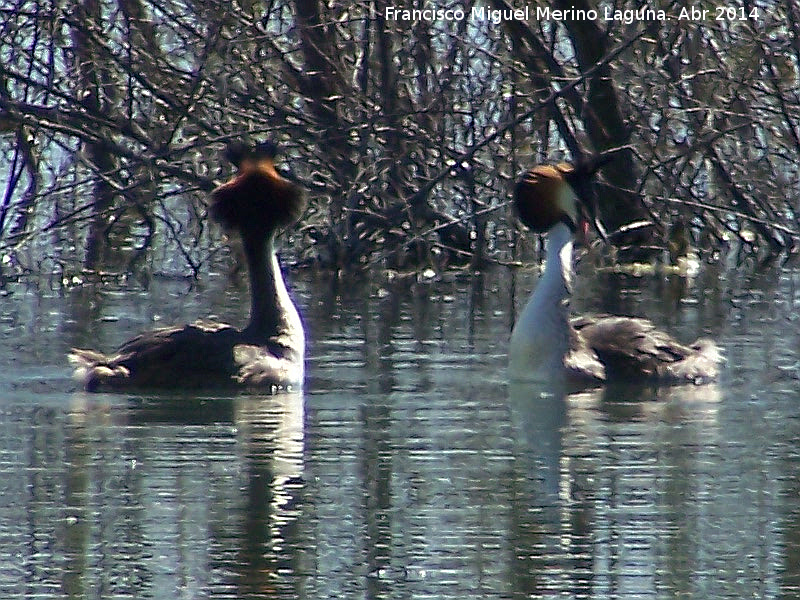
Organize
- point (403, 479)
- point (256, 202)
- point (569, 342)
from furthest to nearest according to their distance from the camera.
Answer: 1. point (256, 202)
2. point (569, 342)
3. point (403, 479)

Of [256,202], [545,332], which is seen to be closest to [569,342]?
[545,332]

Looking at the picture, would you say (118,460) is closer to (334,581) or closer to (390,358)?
(334,581)

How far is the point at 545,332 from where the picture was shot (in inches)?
433

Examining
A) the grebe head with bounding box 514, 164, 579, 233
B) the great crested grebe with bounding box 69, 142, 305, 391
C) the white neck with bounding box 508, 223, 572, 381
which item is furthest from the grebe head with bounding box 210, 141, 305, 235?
the white neck with bounding box 508, 223, 572, 381

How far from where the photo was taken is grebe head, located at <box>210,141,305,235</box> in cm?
1156

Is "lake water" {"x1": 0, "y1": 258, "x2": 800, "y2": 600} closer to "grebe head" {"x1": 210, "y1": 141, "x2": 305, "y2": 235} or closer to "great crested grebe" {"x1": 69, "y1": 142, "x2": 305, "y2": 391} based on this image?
"great crested grebe" {"x1": 69, "y1": 142, "x2": 305, "y2": 391}

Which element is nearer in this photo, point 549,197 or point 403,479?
point 403,479

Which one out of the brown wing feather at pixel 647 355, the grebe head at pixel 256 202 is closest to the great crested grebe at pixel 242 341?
the grebe head at pixel 256 202

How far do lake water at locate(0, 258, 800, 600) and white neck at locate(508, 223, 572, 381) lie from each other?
188 millimetres

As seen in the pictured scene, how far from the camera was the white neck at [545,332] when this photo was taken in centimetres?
1090

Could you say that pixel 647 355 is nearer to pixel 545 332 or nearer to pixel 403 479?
pixel 545 332

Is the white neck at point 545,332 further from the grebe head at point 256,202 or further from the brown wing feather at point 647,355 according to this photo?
the grebe head at point 256,202

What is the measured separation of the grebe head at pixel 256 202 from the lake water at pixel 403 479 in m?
0.80

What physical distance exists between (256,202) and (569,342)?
1.82m
